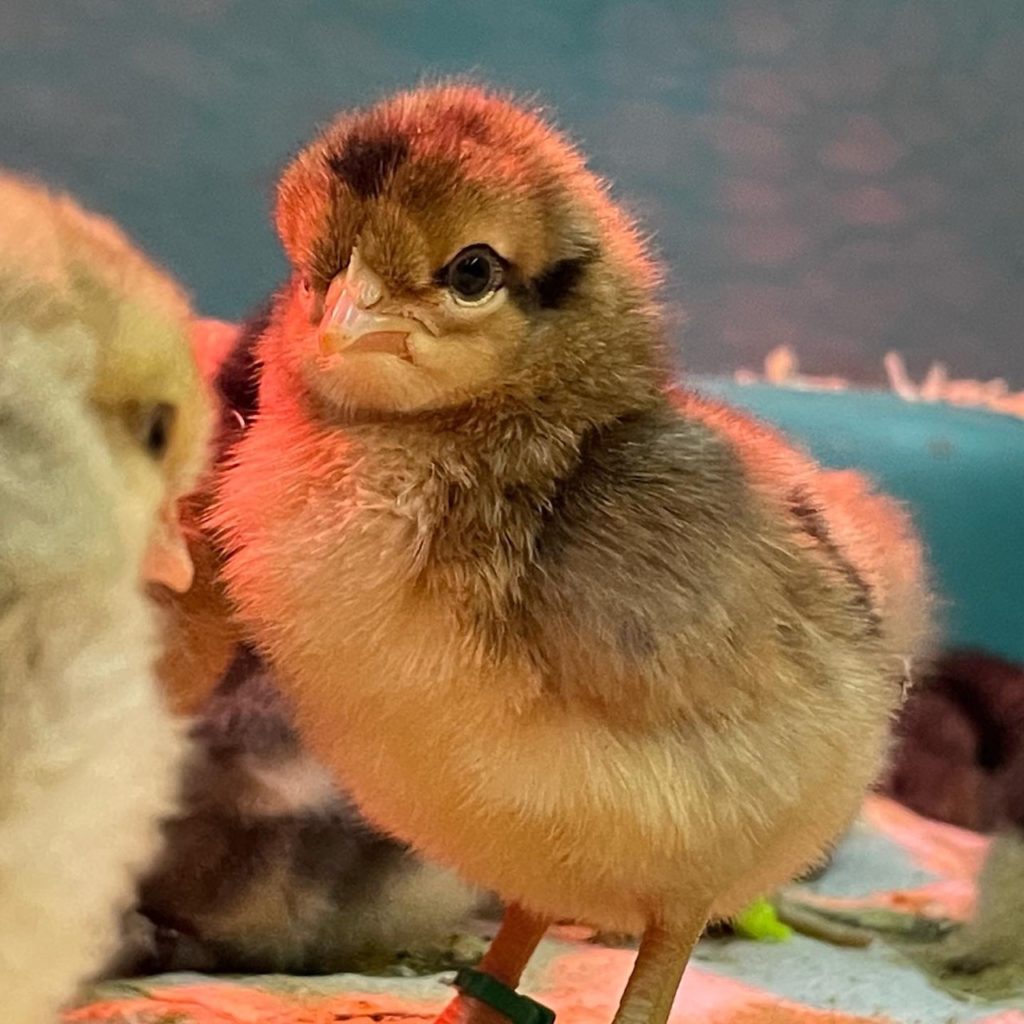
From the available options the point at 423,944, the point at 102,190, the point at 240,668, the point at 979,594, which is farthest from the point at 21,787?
the point at 979,594

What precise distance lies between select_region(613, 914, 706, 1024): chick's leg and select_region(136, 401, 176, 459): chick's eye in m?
0.32

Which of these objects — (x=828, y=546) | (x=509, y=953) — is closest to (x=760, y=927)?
(x=509, y=953)

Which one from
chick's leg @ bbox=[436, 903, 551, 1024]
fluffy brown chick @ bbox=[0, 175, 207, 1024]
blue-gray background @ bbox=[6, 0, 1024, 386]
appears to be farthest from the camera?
blue-gray background @ bbox=[6, 0, 1024, 386]

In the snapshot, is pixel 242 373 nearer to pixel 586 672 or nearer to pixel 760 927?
pixel 586 672

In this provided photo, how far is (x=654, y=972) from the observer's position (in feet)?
2.17

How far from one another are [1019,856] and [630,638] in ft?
2.79

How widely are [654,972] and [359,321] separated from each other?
333mm

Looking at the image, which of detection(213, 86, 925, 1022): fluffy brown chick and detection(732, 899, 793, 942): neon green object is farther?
detection(732, 899, 793, 942): neon green object

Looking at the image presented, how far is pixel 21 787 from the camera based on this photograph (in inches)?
18.3

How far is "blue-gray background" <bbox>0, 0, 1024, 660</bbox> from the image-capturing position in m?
1.19

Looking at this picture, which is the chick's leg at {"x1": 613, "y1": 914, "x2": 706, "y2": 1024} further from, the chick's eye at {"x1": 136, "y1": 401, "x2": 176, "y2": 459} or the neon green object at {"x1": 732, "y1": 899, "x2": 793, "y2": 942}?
the neon green object at {"x1": 732, "y1": 899, "x2": 793, "y2": 942}

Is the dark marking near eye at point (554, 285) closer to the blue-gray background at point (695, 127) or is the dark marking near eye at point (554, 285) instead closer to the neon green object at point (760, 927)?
the blue-gray background at point (695, 127)

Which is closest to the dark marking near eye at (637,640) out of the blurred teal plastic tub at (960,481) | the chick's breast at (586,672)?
the chick's breast at (586,672)

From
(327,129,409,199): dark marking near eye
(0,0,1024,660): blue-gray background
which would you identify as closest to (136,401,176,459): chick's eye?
(327,129,409,199): dark marking near eye
